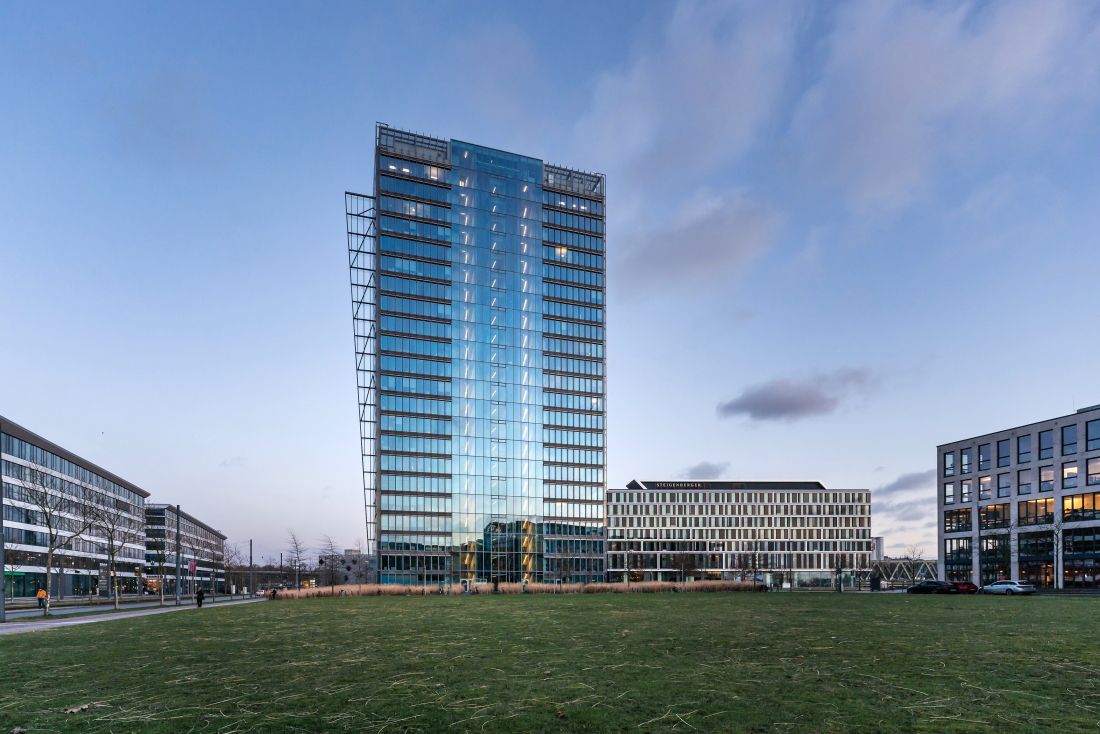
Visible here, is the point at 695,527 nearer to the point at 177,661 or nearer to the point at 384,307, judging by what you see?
the point at 384,307

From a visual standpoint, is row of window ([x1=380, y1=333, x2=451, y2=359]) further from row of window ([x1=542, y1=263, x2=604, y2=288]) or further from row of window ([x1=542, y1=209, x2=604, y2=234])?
row of window ([x1=542, y1=209, x2=604, y2=234])

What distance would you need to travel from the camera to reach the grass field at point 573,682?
8.66 metres

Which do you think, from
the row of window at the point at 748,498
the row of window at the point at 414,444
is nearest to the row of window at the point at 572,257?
the row of window at the point at 414,444

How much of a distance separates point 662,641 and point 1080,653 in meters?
8.88

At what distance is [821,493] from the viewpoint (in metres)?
187

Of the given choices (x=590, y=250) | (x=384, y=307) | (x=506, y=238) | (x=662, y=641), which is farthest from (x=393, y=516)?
(x=662, y=641)

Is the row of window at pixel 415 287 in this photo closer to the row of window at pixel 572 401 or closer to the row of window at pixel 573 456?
the row of window at pixel 572 401

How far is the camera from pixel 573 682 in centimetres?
1144

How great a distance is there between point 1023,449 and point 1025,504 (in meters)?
6.75

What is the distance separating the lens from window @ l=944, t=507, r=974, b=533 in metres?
96.1

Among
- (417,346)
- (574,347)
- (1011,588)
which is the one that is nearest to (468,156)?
(417,346)

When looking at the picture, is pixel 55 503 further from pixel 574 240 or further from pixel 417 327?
pixel 574 240

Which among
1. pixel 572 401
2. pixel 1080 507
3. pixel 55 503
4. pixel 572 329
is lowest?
pixel 55 503

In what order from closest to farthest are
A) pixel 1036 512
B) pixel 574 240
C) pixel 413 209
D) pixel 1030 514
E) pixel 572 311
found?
1. pixel 1036 512
2. pixel 1030 514
3. pixel 413 209
4. pixel 572 311
5. pixel 574 240
